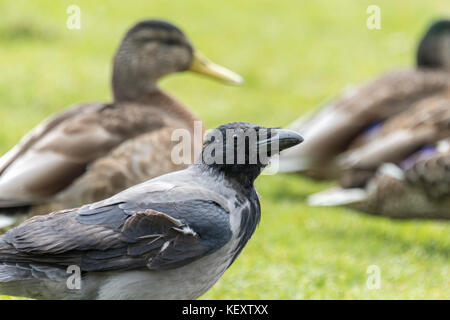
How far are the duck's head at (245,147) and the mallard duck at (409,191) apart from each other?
3.61m

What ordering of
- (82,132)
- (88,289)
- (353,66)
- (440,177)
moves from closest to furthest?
(88,289), (82,132), (440,177), (353,66)

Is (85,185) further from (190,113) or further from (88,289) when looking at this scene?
(88,289)

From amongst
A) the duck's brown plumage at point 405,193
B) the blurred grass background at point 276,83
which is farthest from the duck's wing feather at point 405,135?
the blurred grass background at point 276,83

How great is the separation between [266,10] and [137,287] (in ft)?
39.7

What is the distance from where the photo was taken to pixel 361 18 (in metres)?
15.2

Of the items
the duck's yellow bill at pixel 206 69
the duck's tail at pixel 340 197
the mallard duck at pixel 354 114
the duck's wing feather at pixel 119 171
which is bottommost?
the duck's tail at pixel 340 197

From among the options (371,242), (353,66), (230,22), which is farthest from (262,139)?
(230,22)

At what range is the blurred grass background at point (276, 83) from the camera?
5.94 meters

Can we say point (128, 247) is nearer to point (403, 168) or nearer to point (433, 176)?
point (433, 176)

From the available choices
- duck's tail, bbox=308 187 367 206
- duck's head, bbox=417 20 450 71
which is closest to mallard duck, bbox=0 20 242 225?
duck's tail, bbox=308 187 367 206

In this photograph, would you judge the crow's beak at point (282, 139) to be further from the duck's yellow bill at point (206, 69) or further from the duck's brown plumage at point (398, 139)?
the duck's brown plumage at point (398, 139)

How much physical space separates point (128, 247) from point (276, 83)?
939 centimetres

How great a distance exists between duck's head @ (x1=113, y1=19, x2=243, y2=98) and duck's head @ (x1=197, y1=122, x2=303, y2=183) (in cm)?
285

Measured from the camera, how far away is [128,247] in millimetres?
3395
